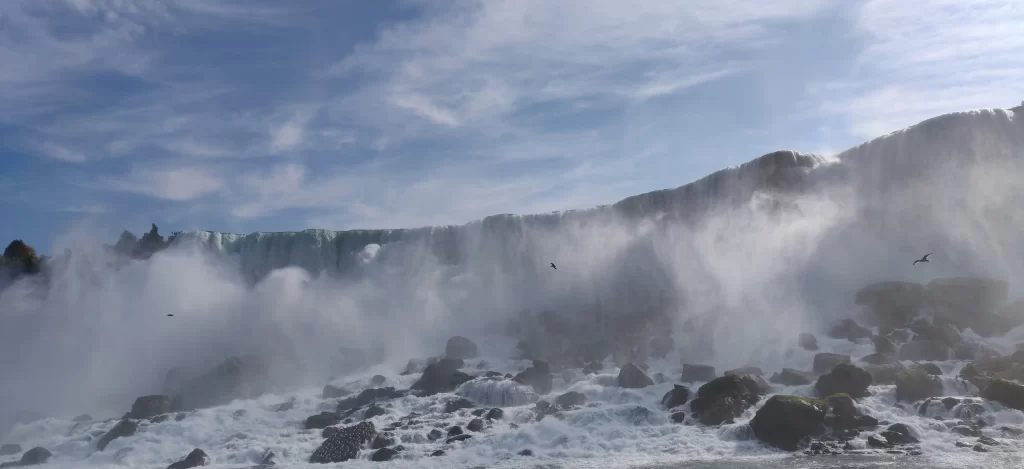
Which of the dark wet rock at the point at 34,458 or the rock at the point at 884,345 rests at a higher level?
the rock at the point at 884,345

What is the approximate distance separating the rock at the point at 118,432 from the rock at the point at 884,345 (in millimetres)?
20683

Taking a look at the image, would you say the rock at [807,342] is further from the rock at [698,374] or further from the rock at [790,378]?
the rock at [698,374]

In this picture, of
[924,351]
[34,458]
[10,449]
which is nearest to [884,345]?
[924,351]

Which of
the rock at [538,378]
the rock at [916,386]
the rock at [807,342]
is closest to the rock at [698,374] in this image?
the rock at [807,342]

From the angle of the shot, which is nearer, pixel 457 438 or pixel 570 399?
pixel 457 438

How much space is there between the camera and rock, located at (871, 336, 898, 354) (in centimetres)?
2256

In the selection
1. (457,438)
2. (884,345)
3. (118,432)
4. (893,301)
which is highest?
(893,301)

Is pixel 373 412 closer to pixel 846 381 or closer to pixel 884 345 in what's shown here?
pixel 846 381

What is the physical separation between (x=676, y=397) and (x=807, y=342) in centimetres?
633

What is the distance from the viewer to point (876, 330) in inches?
961

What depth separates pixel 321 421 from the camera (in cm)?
2166

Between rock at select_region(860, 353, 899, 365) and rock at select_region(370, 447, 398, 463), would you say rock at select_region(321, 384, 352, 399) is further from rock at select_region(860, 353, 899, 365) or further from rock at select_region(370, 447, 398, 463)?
rock at select_region(860, 353, 899, 365)

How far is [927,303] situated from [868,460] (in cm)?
1170

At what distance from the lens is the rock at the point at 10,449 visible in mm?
22375
